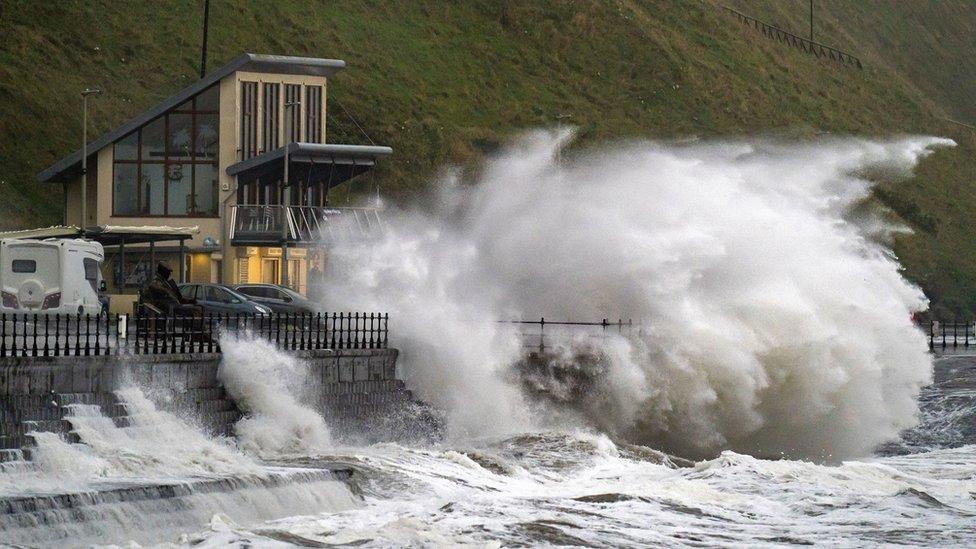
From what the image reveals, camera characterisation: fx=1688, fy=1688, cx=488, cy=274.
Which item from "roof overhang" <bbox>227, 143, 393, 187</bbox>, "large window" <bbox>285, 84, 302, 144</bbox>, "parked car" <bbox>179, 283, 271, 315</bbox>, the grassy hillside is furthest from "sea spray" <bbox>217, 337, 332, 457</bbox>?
the grassy hillside

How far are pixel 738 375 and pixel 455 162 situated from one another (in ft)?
162

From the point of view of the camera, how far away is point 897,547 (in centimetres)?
2092

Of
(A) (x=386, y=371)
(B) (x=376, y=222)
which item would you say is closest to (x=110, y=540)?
(A) (x=386, y=371)

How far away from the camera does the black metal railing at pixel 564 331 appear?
32.4m

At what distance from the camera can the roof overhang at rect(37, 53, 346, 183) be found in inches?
1913

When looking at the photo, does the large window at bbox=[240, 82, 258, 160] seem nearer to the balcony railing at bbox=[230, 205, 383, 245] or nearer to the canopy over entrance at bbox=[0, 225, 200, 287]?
the balcony railing at bbox=[230, 205, 383, 245]

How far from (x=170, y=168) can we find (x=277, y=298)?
9953mm

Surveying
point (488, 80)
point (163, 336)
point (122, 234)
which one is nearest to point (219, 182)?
point (122, 234)

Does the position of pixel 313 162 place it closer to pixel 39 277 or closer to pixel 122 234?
pixel 122 234

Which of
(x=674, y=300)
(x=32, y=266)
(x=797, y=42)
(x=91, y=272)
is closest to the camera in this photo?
(x=674, y=300)

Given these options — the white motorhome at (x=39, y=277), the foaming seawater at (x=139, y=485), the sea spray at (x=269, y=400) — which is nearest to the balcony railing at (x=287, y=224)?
the white motorhome at (x=39, y=277)

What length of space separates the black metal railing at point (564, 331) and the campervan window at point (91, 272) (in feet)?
35.0

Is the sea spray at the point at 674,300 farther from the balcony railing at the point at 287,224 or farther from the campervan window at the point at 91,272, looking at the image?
the balcony railing at the point at 287,224

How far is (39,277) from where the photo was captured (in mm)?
37031
